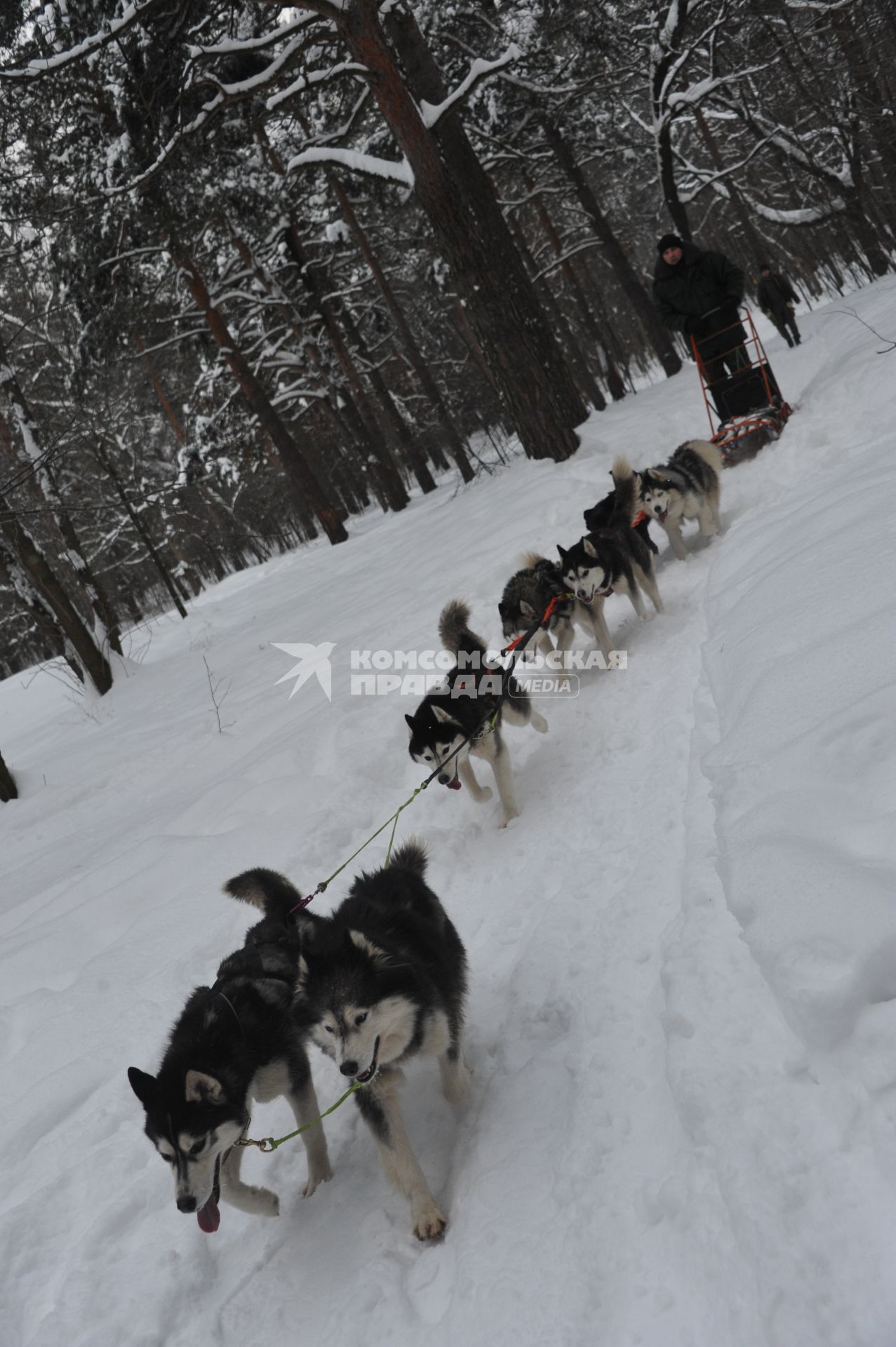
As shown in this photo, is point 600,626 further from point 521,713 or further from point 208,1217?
point 208,1217

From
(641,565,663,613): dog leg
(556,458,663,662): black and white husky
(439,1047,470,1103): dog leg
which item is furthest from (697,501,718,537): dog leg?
(439,1047,470,1103): dog leg

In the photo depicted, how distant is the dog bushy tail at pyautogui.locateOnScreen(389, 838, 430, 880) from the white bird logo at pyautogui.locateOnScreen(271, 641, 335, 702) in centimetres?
410

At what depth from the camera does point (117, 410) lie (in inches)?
833

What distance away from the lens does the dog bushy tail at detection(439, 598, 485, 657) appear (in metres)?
5.36

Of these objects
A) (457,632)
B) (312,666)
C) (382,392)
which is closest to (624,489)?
(457,632)

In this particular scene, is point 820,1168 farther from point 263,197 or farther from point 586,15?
point 263,197

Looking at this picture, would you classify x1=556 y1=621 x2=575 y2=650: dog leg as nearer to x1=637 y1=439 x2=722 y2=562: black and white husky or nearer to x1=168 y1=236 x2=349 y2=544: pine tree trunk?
x1=637 y1=439 x2=722 y2=562: black and white husky

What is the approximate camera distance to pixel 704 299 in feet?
28.4

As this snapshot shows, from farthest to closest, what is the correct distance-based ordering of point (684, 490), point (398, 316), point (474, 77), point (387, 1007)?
point (398, 316)
point (474, 77)
point (684, 490)
point (387, 1007)

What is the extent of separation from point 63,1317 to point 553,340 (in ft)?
35.8

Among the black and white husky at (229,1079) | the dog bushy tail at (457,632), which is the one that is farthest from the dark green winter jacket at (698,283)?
the black and white husky at (229,1079)

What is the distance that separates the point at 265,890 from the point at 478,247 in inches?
359

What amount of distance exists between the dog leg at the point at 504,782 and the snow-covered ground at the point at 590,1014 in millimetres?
144

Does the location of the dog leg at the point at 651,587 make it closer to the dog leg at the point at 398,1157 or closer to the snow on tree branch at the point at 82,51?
the dog leg at the point at 398,1157
